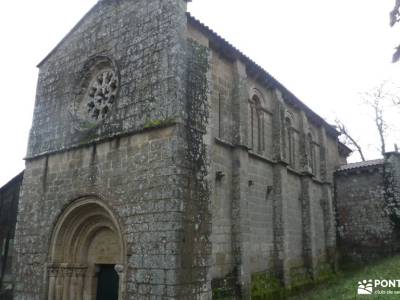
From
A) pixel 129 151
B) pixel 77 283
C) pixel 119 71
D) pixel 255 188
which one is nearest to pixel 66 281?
pixel 77 283

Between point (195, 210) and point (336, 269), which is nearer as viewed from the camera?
point (195, 210)

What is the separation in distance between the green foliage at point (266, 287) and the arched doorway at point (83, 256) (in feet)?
12.1

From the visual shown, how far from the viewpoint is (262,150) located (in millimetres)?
12352

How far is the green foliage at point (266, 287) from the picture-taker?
10.3 meters

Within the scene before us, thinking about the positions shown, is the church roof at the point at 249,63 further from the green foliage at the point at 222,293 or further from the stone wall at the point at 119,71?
the green foliage at the point at 222,293

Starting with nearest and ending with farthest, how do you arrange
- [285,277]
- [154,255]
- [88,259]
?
[154,255] < [88,259] < [285,277]

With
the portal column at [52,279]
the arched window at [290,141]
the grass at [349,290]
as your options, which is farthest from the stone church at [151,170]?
the arched window at [290,141]

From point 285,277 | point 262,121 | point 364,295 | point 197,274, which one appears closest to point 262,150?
point 262,121

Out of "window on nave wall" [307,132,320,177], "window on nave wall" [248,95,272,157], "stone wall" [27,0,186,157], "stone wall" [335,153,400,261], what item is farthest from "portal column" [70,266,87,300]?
"stone wall" [335,153,400,261]

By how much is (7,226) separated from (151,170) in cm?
713

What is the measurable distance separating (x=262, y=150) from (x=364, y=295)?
16.5 ft

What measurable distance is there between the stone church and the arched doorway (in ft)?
0.10

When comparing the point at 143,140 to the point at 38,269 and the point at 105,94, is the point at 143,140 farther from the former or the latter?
the point at 38,269

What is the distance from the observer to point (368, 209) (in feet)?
57.5
